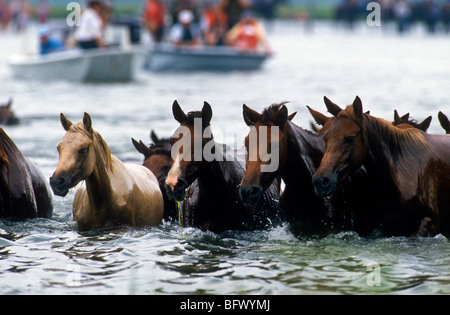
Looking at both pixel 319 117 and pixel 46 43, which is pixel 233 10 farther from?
pixel 319 117

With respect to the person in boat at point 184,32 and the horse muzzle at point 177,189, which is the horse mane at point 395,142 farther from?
the person in boat at point 184,32

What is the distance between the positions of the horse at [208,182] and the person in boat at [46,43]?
1572 centimetres

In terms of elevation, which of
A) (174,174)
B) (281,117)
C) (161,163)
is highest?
(281,117)

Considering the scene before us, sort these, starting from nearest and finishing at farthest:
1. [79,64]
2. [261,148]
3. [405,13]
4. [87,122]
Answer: [261,148] → [87,122] → [79,64] → [405,13]

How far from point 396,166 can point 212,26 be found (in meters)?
22.0

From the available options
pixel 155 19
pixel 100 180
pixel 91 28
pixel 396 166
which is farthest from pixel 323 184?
pixel 155 19

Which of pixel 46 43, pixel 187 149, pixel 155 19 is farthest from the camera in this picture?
pixel 155 19

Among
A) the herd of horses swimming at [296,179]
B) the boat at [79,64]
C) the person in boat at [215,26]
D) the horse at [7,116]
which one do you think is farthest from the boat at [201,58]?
the herd of horses swimming at [296,179]

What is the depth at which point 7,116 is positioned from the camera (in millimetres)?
14898

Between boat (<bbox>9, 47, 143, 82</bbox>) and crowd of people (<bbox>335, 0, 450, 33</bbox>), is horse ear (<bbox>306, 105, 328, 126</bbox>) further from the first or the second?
crowd of people (<bbox>335, 0, 450, 33</bbox>)

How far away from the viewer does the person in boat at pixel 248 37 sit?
87.6 ft
